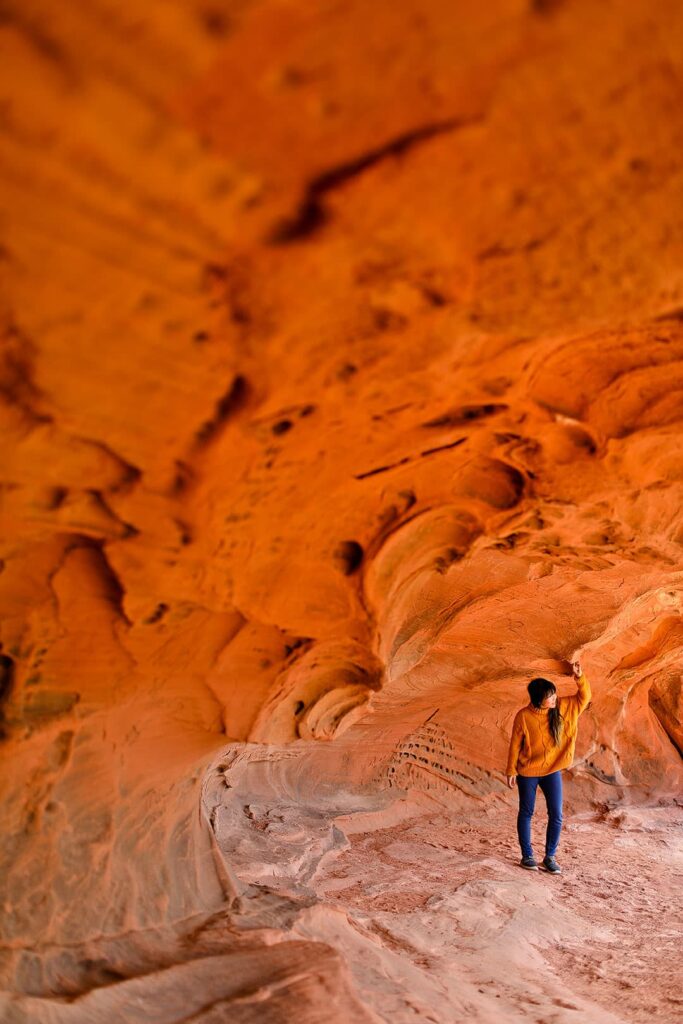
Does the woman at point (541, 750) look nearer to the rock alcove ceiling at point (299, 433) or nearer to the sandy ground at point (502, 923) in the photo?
the sandy ground at point (502, 923)

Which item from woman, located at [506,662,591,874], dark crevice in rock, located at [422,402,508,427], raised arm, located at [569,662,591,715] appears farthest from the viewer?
raised arm, located at [569,662,591,715]

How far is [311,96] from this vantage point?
4.73ft

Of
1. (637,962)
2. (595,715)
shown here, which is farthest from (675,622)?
(637,962)

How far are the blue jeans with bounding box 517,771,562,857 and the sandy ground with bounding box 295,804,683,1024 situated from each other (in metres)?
0.17

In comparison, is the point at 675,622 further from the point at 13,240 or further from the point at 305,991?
the point at 13,240

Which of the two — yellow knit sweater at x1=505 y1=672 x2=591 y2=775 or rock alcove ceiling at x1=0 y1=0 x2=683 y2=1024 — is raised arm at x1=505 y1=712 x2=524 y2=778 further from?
rock alcove ceiling at x1=0 y1=0 x2=683 y2=1024

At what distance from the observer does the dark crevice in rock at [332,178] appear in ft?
5.08

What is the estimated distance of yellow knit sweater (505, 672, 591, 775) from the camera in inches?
210

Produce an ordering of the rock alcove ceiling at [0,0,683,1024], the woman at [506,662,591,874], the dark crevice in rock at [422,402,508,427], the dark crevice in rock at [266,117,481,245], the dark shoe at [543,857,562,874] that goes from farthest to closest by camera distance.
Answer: the woman at [506,662,591,874] → the dark shoe at [543,857,562,874] → the dark crevice in rock at [422,402,508,427] → the dark crevice in rock at [266,117,481,245] → the rock alcove ceiling at [0,0,683,1024]

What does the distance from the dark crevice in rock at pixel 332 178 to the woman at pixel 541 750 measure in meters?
4.25

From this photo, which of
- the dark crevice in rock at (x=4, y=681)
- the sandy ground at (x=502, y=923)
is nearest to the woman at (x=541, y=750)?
the sandy ground at (x=502, y=923)

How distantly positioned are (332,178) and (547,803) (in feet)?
15.6

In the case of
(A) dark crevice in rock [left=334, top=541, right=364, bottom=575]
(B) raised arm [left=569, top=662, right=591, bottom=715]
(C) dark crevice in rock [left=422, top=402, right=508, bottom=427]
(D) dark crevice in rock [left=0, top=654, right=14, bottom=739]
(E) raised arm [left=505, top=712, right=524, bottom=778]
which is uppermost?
(C) dark crevice in rock [left=422, top=402, right=508, bottom=427]

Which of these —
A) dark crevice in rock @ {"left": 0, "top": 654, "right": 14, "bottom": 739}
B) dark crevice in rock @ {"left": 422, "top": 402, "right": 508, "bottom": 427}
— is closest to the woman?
dark crevice in rock @ {"left": 422, "top": 402, "right": 508, "bottom": 427}
